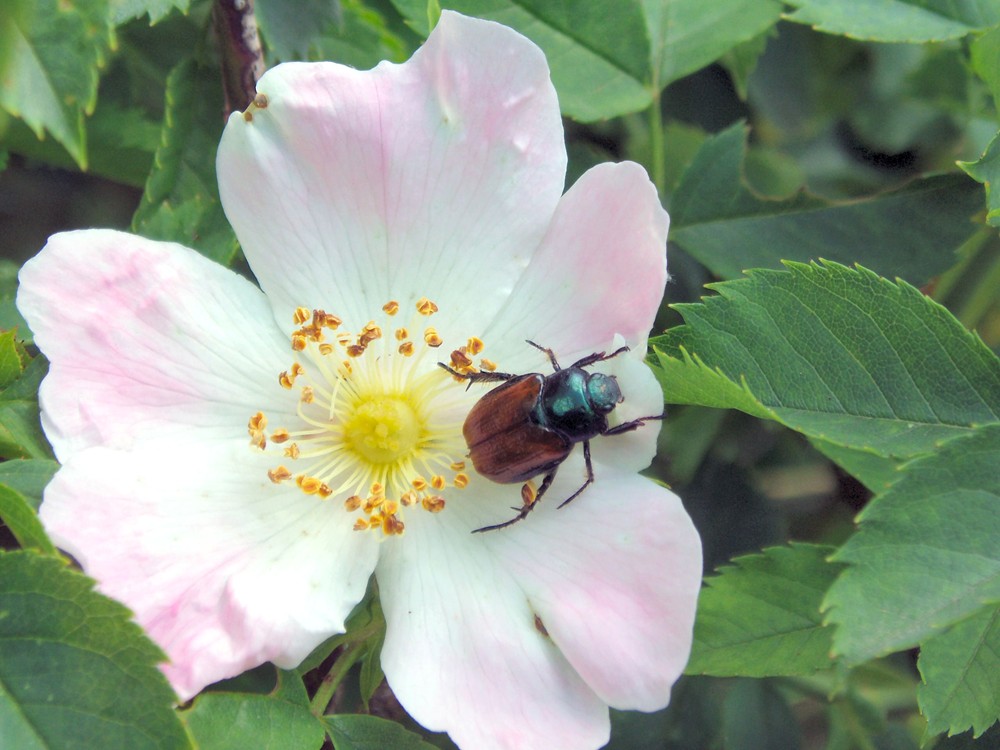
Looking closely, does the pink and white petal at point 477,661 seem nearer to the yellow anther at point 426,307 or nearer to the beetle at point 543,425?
the beetle at point 543,425

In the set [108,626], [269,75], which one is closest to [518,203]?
[269,75]

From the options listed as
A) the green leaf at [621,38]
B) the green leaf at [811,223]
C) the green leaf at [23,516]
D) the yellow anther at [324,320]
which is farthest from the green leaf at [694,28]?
the green leaf at [23,516]

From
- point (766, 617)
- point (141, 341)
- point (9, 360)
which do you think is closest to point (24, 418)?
point (9, 360)

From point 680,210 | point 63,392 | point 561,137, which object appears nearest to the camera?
point 63,392

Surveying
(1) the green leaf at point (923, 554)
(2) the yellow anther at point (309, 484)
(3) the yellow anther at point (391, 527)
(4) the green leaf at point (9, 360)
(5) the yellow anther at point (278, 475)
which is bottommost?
(3) the yellow anther at point (391, 527)

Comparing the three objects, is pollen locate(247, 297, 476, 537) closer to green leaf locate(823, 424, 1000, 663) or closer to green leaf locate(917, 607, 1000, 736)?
green leaf locate(823, 424, 1000, 663)

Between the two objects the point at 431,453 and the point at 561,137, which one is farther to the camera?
the point at 431,453

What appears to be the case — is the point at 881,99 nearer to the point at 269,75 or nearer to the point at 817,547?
the point at 817,547

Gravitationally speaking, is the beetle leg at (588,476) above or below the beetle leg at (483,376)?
below
